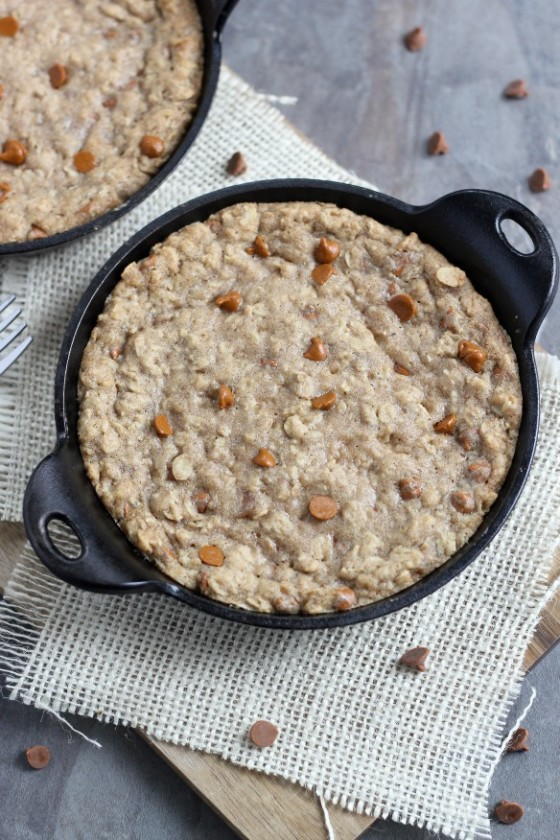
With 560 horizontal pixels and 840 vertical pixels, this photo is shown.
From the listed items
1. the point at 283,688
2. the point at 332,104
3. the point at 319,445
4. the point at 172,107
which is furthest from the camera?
the point at 332,104

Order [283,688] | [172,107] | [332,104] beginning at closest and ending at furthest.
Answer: [283,688], [172,107], [332,104]

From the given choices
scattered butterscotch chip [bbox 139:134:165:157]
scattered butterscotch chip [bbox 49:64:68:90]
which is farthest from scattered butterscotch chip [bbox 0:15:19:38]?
scattered butterscotch chip [bbox 139:134:165:157]

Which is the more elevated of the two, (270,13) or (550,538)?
(270,13)

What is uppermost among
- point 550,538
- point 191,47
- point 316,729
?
point 191,47

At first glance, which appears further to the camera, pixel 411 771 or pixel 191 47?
pixel 191 47

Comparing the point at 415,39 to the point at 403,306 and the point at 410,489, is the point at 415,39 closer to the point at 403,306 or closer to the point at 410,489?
the point at 403,306

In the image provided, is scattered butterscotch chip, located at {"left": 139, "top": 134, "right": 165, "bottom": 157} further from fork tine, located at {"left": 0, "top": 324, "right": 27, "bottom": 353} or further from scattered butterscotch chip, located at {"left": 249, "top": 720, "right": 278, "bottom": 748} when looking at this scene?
scattered butterscotch chip, located at {"left": 249, "top": 720, "right": 278, "bottom": 748}

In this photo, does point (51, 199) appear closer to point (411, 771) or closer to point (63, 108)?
point (63, 108)

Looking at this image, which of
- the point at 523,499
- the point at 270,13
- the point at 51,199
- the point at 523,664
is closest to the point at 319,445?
the point at 523,499
